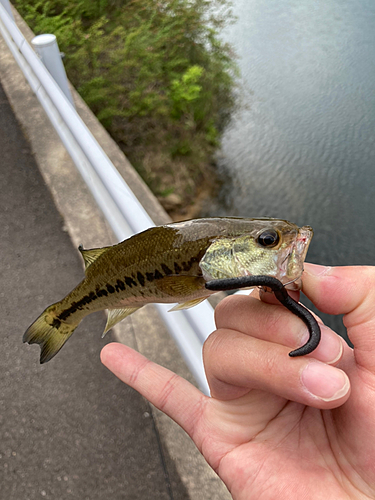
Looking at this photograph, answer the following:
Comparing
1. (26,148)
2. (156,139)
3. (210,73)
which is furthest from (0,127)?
(210,73)

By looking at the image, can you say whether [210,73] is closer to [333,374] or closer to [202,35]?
[202,35]

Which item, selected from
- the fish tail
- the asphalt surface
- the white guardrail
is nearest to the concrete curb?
the asphalt surface

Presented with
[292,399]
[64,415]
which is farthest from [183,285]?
[64,415]

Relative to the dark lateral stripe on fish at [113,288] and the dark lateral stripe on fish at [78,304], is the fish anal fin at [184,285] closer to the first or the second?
the dark lateral stripe on fish at [113,288]

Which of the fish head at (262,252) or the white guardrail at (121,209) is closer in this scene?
the fish head at (262,252)

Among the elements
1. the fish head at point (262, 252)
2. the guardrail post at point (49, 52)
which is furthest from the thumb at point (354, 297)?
the guardrail post at point (49, 52)

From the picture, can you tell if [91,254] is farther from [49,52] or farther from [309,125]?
[49,52]

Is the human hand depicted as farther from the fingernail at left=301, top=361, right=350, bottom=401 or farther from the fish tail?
the fish tail
